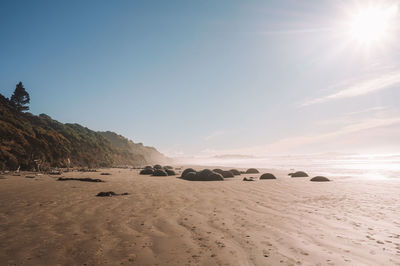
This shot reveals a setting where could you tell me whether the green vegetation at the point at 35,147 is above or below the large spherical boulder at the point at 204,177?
above

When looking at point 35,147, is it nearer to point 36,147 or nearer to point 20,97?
point 36,147

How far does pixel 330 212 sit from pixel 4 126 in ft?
78.0

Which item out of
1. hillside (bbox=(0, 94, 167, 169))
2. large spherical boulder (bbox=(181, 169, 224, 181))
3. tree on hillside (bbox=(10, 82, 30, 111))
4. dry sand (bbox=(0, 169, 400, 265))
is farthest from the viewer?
tree on hillside (bbox=(10, 82, 30, 111))

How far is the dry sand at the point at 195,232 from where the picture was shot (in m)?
3.44

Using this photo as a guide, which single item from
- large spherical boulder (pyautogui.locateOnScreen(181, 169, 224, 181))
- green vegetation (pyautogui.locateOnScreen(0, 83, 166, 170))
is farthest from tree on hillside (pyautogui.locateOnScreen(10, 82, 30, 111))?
large spherical boulder (pyautogui.locateOnScreen(181, 169, 224, 181))

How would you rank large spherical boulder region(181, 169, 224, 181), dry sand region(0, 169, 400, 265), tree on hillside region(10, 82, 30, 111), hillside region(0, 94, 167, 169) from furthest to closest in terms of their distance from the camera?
tree on hillside region(10, 82, 30, 111)
hillside region(0, 94, 167, 169)
large spherical boulder region(181, 169, 224, 181)
dry sand region(0, 169, 400, 265)

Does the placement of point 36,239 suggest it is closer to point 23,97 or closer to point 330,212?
point 330,212

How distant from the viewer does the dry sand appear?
344cm

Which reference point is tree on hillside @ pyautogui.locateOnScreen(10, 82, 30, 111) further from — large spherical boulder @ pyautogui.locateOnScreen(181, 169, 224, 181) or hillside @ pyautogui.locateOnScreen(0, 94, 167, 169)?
large spherical boulder @ pyautogui.locateOnScreen(181, 169, 224, 181)

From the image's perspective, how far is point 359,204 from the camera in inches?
298

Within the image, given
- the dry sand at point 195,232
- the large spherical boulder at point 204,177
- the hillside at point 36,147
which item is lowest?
the dry sand at point 195,232

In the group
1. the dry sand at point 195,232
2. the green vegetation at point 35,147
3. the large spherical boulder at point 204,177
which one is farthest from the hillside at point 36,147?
the large spherical boulder at point 204,177

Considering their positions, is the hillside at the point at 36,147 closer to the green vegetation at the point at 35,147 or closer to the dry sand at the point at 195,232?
the green vegetation at the point at 35,147

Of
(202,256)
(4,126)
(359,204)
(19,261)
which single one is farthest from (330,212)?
(4,126)
